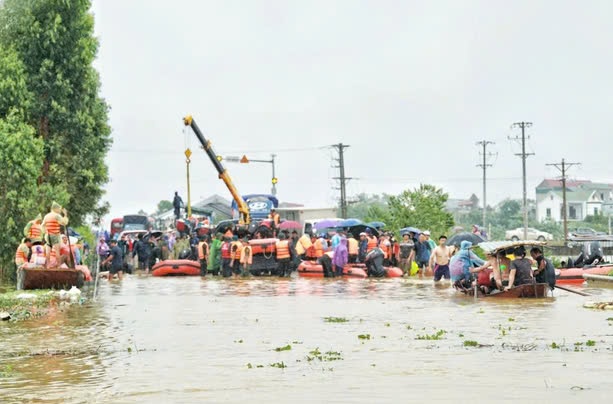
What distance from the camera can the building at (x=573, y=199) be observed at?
476 ft

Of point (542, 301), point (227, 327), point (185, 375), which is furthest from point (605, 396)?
point (542, 301)

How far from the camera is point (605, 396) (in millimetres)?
12805

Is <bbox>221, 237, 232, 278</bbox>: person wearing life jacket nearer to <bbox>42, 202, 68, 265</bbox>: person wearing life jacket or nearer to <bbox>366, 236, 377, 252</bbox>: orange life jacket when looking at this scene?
<bbox>366, 236, 377, 252</bbox>: orange life jacket

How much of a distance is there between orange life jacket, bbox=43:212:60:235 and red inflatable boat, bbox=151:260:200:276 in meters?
15.3

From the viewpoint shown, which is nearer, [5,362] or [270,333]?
[5,362]

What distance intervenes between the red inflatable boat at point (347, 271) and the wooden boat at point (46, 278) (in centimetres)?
1315

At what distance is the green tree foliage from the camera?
3678cm

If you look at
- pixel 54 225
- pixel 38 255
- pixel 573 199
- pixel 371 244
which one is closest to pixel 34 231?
pixel 38 255

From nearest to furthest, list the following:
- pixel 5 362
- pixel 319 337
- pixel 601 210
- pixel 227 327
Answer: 1. pixel 5 362
2. pixel 319 337
3. pixel 227 327
4. pixel 601 210

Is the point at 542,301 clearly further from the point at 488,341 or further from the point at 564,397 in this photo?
the point at 564,397

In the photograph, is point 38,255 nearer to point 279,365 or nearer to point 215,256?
point 215,256

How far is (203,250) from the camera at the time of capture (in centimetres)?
4525

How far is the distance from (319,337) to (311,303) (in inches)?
347

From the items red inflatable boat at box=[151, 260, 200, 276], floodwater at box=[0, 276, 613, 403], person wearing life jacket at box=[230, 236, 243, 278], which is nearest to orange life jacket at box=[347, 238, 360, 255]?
person wearing life jacket at box=[230, 236, 243, 278]
